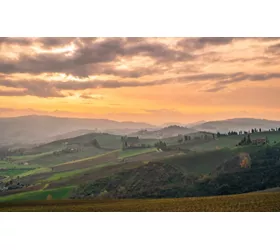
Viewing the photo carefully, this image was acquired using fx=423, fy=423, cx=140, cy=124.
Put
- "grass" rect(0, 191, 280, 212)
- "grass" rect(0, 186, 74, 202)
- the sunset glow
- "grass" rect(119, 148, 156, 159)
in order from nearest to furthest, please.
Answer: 1. "grass" rect(0, 191, 280, 212)
2. the sunset glow
3. "grass" rect(0, 186, 74, 202)
4. "grass" rect(119, 148, 156, 159)

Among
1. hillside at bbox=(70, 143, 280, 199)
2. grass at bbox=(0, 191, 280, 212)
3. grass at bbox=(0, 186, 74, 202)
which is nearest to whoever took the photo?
grass at bbox=(0, 191, 280, 212)

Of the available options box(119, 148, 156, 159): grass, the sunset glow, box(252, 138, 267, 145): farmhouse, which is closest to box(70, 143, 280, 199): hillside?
box(252, 138, 267, 145): farmhouse

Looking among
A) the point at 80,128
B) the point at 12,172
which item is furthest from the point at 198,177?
the point at 12,172

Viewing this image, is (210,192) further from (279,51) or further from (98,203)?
(279,51)

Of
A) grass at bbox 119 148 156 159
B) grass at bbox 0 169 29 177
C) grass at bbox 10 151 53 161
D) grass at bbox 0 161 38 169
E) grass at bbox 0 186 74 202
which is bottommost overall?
grass at bbox 0 186 74 202

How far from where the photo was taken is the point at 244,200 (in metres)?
8.74

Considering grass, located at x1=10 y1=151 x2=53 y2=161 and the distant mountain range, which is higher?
the distant mountain range

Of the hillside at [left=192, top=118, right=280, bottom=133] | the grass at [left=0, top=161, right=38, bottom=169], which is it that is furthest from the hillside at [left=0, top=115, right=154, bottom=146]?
the hillside at [left=192, top=118, right=280, bottom=133]

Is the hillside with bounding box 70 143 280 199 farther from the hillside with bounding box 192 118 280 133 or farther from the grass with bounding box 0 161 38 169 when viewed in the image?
Result: the grass with bounding box 0 161 38 169

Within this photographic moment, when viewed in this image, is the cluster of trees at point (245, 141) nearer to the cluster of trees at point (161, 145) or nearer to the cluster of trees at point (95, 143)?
the cluster of trees at point (161, 145)

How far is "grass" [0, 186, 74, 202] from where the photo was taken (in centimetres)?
900

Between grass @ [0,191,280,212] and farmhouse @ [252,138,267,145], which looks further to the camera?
farmhouse @ [252,138,267,145]
